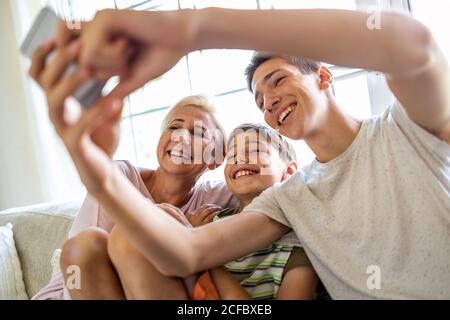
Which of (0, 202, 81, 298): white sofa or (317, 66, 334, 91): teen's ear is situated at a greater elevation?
(317, 66, 334, 91): teen's ear

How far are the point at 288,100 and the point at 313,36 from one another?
0.44 m

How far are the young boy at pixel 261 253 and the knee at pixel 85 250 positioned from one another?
0.20 metres

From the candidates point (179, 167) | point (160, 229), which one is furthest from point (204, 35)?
point (179, 167)

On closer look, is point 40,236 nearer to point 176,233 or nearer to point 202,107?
point 202,107

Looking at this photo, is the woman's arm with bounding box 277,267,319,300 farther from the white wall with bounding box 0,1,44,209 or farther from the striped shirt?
the white wall with bounding box 0,1,44,209

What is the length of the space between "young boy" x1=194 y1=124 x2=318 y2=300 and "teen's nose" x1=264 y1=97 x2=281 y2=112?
0.13 metres

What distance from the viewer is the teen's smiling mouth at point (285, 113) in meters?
0.98

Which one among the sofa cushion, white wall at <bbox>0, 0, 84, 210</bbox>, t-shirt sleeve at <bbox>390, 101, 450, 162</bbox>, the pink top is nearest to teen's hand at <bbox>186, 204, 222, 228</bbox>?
the pink top

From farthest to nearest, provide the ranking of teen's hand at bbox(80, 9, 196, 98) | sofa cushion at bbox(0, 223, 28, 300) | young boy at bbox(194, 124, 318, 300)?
sofa cushion at bbox(0, 223, 28, 300), young boy at bbox(194, 124, 318, 300), teen's hand at bbox(80, 9, 196, 98)

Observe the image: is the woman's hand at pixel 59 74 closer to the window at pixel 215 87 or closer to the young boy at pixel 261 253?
the young boy at pixel 261 253

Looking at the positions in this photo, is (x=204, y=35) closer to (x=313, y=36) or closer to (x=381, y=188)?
(x=313, y=36)

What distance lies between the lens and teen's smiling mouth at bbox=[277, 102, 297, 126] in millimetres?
983

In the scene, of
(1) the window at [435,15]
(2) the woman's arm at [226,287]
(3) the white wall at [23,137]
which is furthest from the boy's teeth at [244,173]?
(3) the white wall at [23,137]

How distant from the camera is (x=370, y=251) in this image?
805 millimetres
